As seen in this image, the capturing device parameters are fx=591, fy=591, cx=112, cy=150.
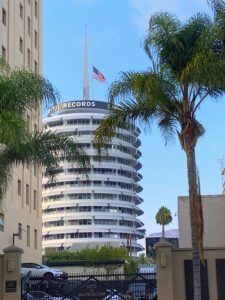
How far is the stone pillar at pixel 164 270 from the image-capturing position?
19734 millimetres

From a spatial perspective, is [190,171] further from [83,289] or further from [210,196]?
[210,196]

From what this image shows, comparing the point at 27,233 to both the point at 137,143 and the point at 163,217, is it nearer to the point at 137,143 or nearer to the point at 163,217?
the point at 163,217

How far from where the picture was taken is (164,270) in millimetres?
19906

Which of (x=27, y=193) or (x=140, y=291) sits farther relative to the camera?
(x=27, y=193)

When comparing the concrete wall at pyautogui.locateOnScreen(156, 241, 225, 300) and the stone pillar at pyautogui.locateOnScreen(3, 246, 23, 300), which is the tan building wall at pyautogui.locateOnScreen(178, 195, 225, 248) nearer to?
the concrete wall at pyautogui.locateOnScreen(156, 241, 225, 300)

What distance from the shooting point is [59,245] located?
152 meters

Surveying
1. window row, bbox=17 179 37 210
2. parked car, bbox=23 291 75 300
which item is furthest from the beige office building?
parked car, bbox=23 291 75 300

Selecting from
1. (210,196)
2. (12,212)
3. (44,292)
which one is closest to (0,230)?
(12,212)

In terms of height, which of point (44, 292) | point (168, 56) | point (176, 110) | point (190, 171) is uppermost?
point (168, 56)

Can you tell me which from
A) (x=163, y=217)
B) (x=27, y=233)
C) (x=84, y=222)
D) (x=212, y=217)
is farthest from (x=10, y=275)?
(x=84, y=222)

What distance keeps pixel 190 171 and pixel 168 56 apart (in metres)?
3.70

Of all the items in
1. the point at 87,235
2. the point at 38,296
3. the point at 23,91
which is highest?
the point at 87,235

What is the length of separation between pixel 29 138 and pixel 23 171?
35.4 m

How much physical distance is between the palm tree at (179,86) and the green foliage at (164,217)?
90535 mm
